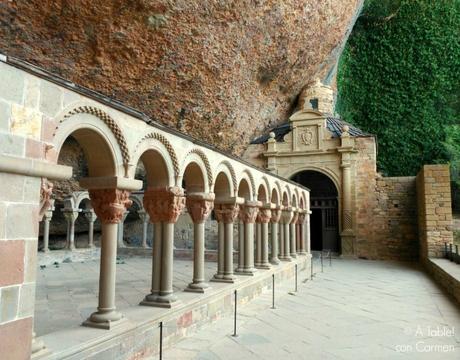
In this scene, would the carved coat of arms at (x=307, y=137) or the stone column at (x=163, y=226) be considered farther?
the carved coat of arms at (x=307, y=137)

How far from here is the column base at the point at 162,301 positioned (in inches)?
197

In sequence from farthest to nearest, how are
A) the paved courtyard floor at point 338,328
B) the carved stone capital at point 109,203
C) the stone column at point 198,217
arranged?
the stone column at point 198,217 → the paved courtyard floor at point 338,328 → the carved stone capital at point 109,203

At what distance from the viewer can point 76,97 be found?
3609 mm

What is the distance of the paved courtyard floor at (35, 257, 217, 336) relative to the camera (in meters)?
5.00

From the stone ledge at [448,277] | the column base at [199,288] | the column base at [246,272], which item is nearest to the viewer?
the column base at [199,288]

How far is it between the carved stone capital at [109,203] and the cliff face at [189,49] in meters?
7.45

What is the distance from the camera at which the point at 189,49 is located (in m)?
12.5

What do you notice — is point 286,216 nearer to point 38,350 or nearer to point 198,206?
point 198,206

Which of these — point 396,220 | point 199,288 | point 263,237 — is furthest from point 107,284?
point 396,220

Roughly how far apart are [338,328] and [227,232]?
269 centimetres

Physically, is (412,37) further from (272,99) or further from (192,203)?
(192,203)

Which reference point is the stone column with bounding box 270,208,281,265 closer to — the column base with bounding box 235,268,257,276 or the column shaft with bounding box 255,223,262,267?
the column shaft with bounding box 255,223,262,267

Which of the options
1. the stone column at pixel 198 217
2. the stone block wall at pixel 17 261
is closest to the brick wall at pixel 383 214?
the stone column at pixel 198 217

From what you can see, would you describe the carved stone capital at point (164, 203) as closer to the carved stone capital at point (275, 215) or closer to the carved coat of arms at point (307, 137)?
the carved stone capital at point (275, 215)
